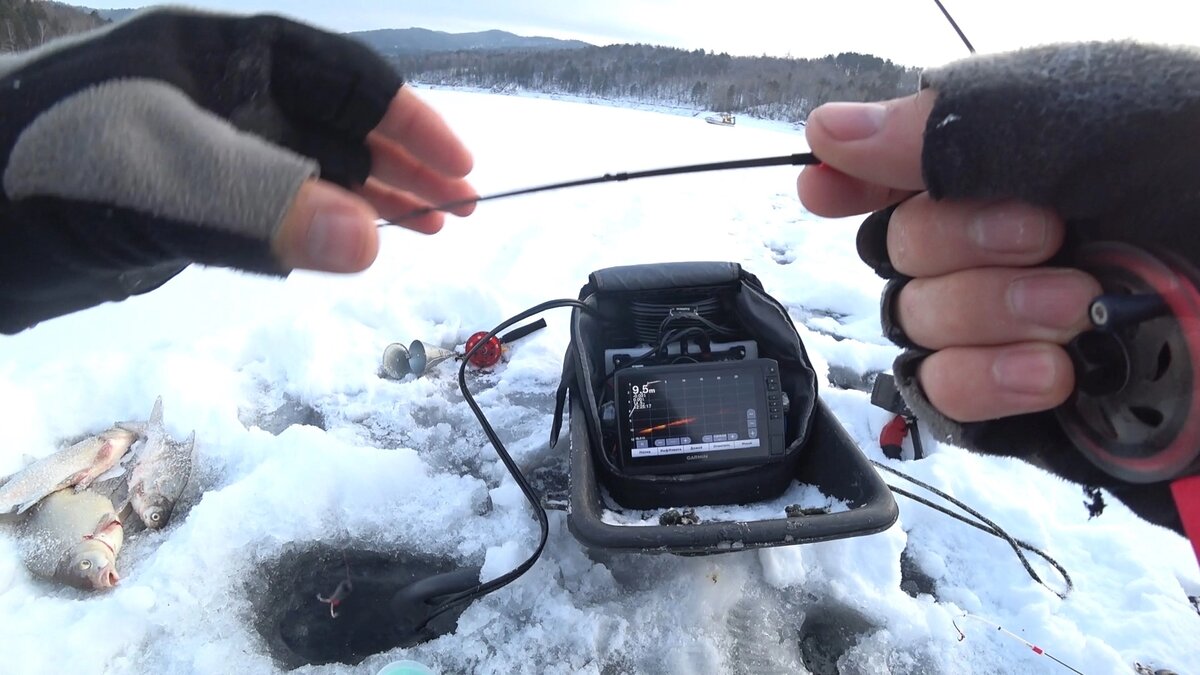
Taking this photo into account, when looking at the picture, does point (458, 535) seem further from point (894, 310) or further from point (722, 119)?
point (722, 119)

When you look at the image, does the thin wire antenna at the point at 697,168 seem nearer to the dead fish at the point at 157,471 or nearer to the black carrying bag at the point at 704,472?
the black carrying bag at the point at 704,472

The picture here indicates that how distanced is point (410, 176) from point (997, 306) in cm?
104

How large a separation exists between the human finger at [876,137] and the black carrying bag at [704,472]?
98 cm

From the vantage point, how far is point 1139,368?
2.46 feet

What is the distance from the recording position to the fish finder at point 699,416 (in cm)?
194

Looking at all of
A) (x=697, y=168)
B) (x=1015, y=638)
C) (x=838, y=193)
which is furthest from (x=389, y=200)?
(x=1015, y=638)

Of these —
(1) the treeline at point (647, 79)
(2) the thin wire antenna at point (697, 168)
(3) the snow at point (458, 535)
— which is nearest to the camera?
(2) the thin wire antenna at point (697, 168)

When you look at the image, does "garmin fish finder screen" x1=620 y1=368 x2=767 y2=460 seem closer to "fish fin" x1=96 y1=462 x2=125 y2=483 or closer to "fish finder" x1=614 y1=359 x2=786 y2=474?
"fish finder" x1=614 y1=359 x2=786 y2=474

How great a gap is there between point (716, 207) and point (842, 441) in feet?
15.0

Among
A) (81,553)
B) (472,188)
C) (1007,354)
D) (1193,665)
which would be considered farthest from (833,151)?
(81,553)

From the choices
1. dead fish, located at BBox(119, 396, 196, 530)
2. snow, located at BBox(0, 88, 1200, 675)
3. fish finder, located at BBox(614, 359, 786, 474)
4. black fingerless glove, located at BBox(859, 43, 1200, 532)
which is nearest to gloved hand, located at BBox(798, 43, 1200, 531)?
black fingerless glove, located at BBox(859, 43, 1200, 532)

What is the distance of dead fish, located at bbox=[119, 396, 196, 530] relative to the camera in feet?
6.64

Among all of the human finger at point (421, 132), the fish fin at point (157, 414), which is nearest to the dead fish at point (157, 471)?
the fish fin at point (157, 414)

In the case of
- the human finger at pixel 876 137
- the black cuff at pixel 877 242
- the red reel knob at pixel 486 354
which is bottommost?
the red reel knob at pixel 486 354
